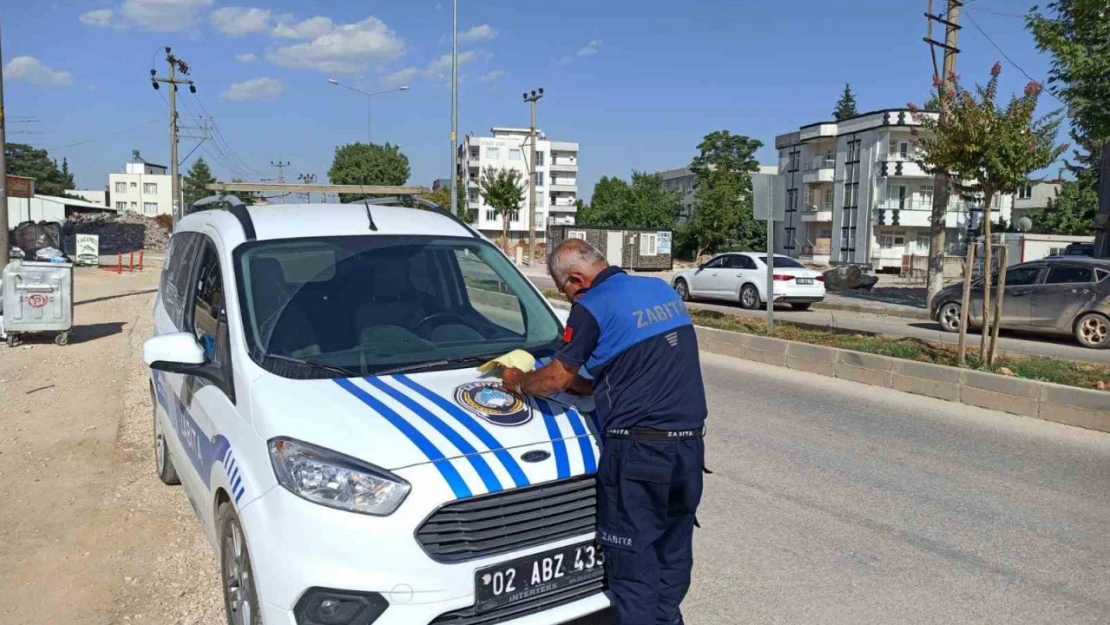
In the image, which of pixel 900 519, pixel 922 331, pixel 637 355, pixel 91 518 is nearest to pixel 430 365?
pixel 637 355

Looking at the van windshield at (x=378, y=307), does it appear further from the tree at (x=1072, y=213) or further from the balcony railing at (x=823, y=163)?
the tree at (x=1072, y=213)

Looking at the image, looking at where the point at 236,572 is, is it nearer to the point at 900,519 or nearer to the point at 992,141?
the point at 900,519

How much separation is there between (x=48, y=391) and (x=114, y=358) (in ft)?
8.81

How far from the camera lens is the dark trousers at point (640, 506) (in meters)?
3.00

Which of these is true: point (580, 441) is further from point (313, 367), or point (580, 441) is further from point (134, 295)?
point (134, 295)

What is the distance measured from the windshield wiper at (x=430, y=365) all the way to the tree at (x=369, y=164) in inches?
3735

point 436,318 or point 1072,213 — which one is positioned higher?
point 1072,213

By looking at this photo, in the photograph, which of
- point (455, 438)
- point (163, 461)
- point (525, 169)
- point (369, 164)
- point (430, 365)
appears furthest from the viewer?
point (525, 169)

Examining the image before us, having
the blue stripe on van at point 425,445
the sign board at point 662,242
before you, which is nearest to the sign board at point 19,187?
the sign board at point 662,242

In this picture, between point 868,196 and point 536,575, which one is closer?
point 536,575

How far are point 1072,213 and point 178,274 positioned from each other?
7248 centimetres

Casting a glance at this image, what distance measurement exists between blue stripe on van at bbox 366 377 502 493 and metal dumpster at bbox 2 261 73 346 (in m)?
11.4

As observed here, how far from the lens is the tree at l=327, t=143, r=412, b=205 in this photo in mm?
97750

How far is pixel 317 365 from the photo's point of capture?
3.53 metres
